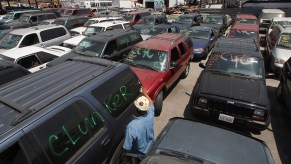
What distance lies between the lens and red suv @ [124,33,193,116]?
20.3 ft

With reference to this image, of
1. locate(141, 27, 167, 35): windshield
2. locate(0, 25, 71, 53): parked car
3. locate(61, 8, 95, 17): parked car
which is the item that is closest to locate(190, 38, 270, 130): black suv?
locate(141, 27, 167, 35): windshield

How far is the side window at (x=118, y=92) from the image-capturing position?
3.68 m

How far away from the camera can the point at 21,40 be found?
A: 10.2m

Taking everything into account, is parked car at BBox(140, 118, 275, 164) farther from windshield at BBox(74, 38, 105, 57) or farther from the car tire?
windshield at BBox(74, 38, 105, 57)

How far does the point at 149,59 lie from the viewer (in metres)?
6.96

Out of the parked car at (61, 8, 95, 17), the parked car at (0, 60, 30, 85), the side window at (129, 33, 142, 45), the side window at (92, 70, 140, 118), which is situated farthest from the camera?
the parked car at (61, 8, 95, 17)

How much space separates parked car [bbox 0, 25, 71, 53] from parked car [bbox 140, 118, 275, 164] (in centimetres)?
951

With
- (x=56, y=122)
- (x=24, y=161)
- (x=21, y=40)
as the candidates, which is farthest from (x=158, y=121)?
(x=21, y=40)

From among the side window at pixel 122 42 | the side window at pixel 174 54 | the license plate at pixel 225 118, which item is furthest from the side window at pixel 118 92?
the side window at pixel 122 42

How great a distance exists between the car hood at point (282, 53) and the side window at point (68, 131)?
8.47m

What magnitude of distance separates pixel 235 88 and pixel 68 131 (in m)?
4.42

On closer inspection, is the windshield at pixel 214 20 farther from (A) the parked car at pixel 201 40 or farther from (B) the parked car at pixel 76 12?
(B) the parked car at pixel 76 12

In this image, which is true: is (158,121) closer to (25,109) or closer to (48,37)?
(25,109)

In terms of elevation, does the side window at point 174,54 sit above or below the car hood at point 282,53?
above
